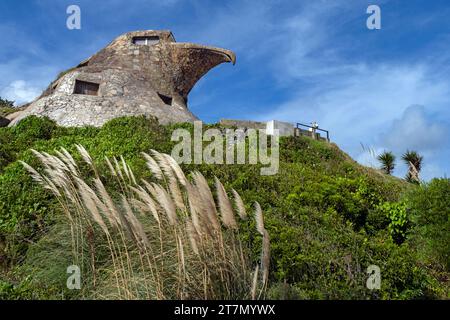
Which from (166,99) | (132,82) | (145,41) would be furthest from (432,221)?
(145,41)

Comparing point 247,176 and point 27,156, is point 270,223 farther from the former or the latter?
Answer: point 27,156

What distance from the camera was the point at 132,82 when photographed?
21.5 metres

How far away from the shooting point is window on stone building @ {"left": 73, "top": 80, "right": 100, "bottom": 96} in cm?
2067

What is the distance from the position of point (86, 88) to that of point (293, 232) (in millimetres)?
15542

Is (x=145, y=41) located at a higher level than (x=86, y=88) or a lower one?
higher

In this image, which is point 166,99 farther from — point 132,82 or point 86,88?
point 86,88

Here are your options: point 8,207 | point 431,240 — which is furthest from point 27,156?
point 431,240

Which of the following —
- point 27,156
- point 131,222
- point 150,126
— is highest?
point 150,126

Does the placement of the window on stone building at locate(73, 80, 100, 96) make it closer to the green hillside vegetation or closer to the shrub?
the green hillside vegetation

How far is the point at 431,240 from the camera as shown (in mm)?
9859

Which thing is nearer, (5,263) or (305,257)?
(305,257)

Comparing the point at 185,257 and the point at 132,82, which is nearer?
the point at 185,257
